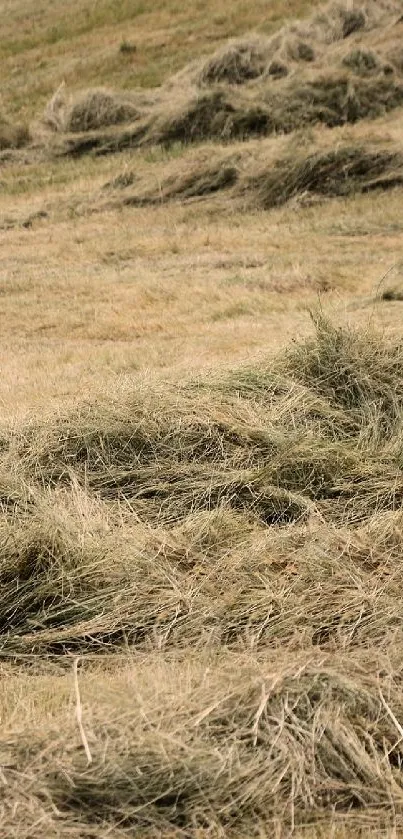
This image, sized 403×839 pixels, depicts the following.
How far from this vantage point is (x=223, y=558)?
4152 mm

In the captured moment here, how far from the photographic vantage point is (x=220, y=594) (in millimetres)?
3906

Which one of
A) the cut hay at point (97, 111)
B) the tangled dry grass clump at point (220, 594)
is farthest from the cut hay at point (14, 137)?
the tangled dry grass clump at point (220, 594)

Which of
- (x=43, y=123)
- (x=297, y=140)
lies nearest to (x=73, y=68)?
(x=43, y=123)

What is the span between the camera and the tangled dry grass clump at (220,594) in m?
2.76

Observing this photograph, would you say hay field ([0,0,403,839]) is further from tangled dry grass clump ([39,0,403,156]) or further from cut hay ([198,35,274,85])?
cut hay ([198,35,274,85])

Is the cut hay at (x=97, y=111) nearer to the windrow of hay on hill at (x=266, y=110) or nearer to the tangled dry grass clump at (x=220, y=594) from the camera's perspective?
the windrow of hay on hill at (x=266, y=110)

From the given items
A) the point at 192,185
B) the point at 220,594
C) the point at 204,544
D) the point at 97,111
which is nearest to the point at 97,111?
the point at 97,111

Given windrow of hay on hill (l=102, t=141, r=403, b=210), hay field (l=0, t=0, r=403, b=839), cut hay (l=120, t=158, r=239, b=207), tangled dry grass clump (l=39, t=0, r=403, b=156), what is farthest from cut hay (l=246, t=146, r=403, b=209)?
tangled dry grass clump (l=39, t=0, r=403, b=156)

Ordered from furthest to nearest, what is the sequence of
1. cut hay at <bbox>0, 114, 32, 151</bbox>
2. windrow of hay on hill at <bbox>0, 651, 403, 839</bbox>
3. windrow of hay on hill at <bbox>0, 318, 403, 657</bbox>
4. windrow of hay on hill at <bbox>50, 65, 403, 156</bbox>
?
1. cut hay at <bbox>0, 114, 32, 151</bbox>
2. windrow of hay on hill at <bbox>50, 65, 403, 156</bbox>
3. windrow of hay on hill at <bbox>0, 318, 403, 657</bbox>
4. windrow of hay on hill at <bbox>0, 651, 403, 839</bbox>

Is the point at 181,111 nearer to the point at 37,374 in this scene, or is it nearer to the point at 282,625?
the point at 37,374

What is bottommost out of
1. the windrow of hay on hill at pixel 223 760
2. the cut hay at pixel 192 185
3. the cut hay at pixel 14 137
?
the cut hay at pixel 14 137

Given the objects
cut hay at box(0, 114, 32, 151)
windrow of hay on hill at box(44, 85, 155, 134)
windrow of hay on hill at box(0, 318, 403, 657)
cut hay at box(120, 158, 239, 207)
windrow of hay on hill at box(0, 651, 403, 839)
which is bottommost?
cut hay at box(0, 114, 32, 151)

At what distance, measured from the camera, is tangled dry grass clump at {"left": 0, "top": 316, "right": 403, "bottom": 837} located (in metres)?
2.76

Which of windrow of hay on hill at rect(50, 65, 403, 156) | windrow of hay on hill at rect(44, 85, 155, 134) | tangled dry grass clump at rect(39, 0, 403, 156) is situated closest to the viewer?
windrow of hay on hill at rect(50, 65, 403, 156)
